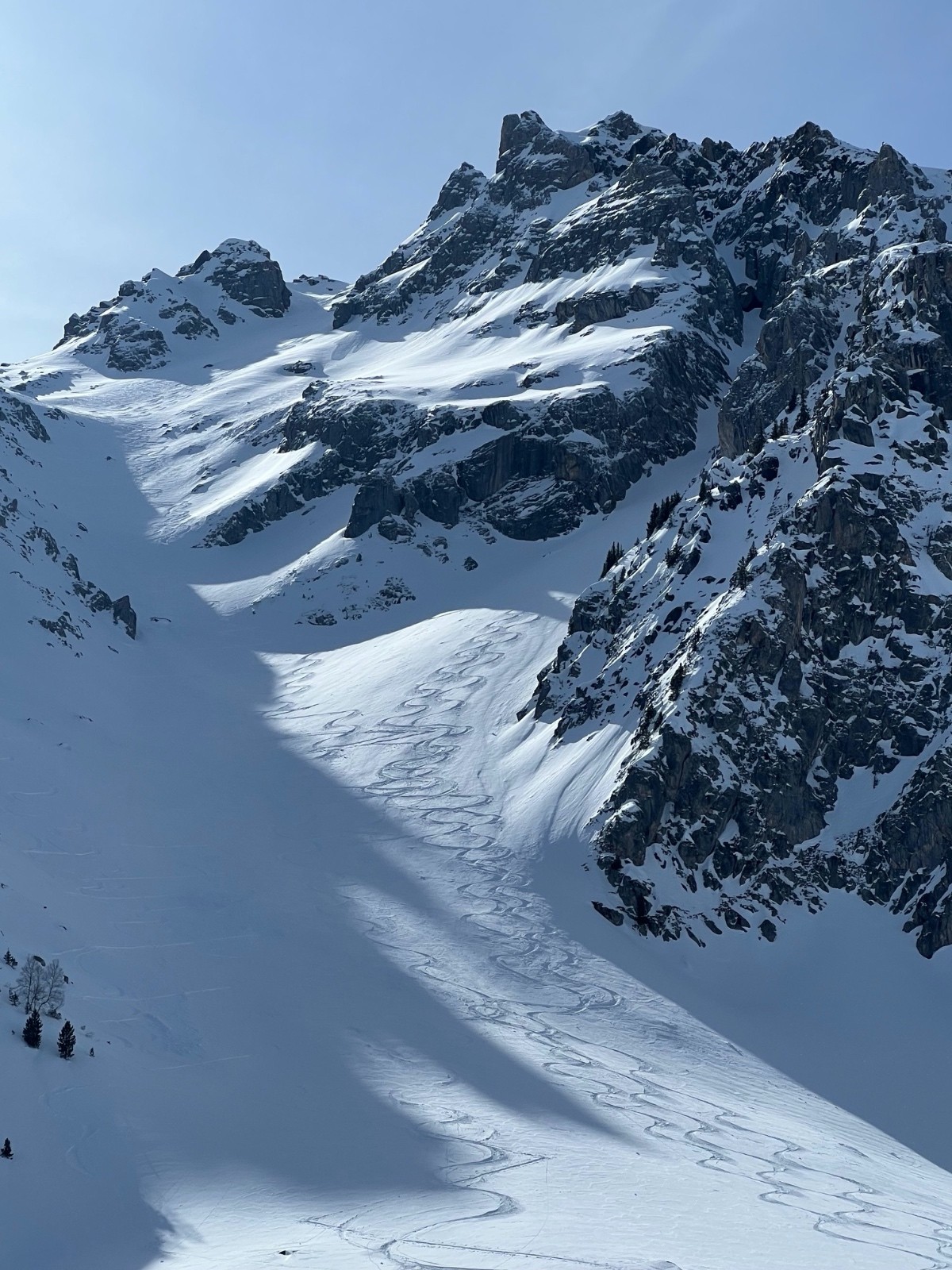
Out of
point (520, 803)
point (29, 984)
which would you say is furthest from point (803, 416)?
point (29, 984)

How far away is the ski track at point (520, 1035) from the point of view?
33.4 meters

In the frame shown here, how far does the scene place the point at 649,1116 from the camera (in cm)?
4347

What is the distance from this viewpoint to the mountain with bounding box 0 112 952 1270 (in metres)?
35.8

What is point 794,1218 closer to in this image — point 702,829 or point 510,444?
point 702,829

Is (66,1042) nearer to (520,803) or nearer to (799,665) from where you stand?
(520,803)

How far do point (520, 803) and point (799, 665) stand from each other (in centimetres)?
1869

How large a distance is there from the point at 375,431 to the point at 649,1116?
98.5m

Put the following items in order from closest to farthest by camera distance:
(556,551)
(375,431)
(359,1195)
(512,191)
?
(359,1195) → (556,551) → (375,431) → (512,191)

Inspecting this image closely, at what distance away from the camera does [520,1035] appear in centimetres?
4978

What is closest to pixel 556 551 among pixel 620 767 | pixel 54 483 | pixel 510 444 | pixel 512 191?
pixel 510 444

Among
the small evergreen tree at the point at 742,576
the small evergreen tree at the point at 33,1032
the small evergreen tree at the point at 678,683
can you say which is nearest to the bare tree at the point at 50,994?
the small evergreen tree at the point at 33,1032

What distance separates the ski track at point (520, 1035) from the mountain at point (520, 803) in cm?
26

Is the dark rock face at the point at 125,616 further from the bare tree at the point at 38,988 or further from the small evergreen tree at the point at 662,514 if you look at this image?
the bare tree at the point at 38,988

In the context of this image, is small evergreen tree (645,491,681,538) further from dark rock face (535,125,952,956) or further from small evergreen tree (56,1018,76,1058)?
small evergreen tree (56,1018,76,1058)
